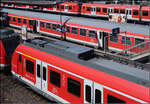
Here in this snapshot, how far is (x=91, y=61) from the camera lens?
10539 mm

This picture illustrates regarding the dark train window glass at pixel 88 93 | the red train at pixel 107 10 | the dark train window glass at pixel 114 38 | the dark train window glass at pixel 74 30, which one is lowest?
the dark train window glass at pixel 88 93

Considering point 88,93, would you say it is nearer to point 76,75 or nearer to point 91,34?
point 76,75

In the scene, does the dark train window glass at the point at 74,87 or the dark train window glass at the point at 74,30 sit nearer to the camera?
the dark train window glass at the point at 74,87

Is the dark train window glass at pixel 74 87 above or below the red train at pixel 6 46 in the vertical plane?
below

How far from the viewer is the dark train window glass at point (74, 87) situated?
32.8 feet

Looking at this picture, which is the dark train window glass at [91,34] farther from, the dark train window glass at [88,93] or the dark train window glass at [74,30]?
the dark train window glass at [88,93]

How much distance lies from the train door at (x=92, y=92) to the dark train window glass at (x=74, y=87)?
442 millimetres

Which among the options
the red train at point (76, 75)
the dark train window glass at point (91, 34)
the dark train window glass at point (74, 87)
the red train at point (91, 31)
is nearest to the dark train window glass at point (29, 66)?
the red train at point (76, 75)

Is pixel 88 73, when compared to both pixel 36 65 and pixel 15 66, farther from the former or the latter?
Answer: pixel 15 66

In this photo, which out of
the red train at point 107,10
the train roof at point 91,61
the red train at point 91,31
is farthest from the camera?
the red train at point 107,10

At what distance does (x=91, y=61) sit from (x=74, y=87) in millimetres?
1477

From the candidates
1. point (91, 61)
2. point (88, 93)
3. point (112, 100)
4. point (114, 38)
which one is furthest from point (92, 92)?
point (114, 38)

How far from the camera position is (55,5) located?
5134 cm

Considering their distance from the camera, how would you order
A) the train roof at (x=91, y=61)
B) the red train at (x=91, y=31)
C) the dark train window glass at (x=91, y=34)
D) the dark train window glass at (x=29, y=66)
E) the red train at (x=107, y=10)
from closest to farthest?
the train roof at (x=91, y=61)
the dark train window glass at (x=29, y=66)
the red train at (x=91, y=31)
the dark train window glass at (x=91, y=34)
the red train at (x=107, y=10)
